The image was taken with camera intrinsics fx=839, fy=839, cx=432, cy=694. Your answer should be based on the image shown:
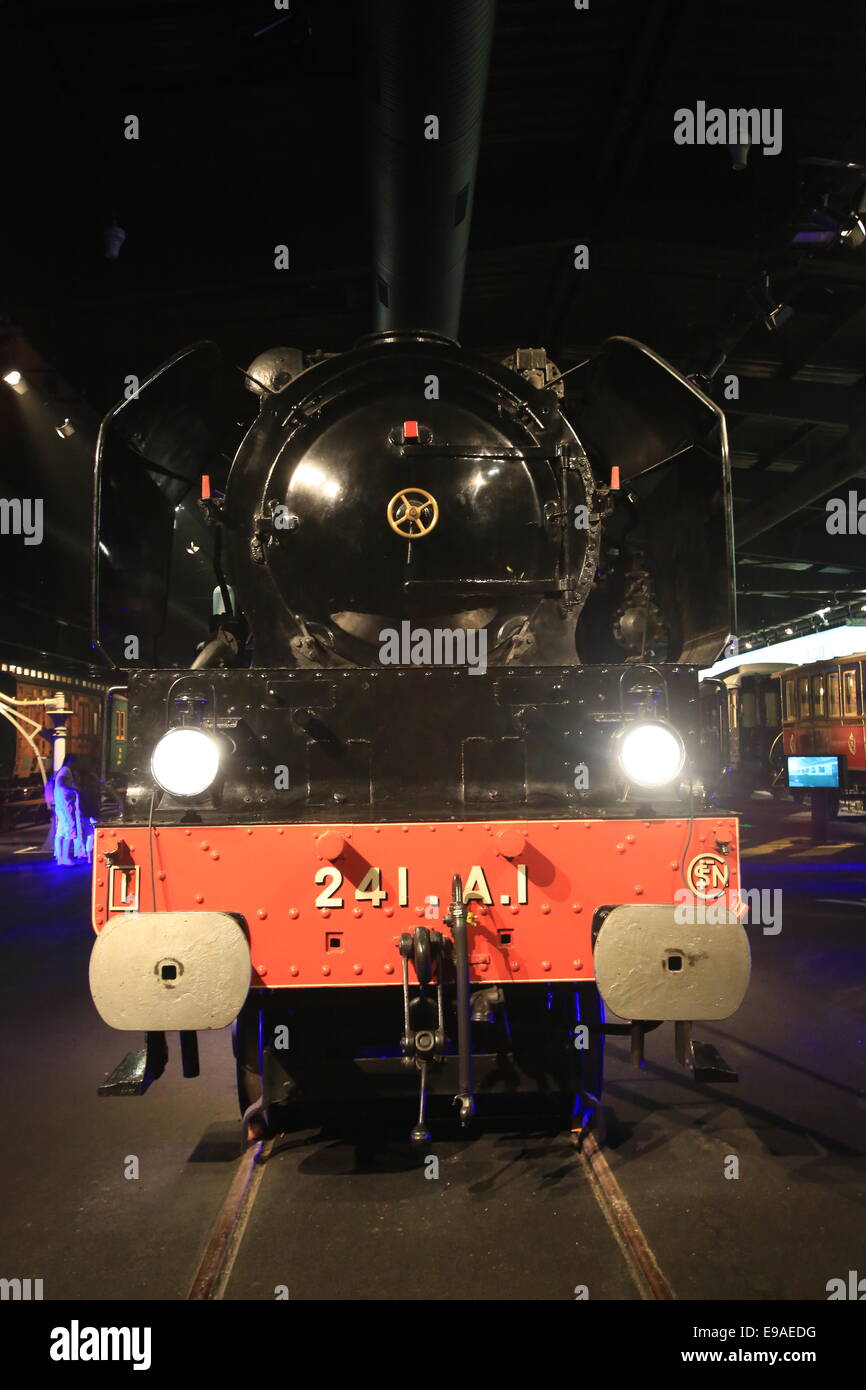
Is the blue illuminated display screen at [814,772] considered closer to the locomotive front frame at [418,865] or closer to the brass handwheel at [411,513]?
the locomotive front frame at [418,865]

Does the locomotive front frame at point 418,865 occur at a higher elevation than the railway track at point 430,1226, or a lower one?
higher

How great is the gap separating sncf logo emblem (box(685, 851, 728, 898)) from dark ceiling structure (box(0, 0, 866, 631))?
2293mm

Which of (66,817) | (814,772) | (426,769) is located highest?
(426,769)

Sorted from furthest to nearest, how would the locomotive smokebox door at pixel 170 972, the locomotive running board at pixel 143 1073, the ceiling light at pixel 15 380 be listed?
1. the ceiling light at pixel 15 380
2. the locomotive running board at pixel 143 1073
3. the locomotive smokebox door at pixel 170 972

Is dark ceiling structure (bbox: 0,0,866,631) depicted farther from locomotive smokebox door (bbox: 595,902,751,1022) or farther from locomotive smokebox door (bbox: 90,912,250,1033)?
locomotive smokebox door (bbox: 90,912,250,1033)

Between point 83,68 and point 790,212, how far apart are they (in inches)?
174

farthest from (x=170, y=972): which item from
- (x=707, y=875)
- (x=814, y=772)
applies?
(x=814, y=772)

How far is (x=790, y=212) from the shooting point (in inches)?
222

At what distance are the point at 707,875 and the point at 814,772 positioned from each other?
9987mm

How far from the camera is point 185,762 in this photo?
2.43 m

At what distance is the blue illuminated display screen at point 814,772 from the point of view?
36.2 feet

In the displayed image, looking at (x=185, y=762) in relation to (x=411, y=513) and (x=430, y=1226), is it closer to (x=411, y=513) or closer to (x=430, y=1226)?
(x=411, y=513)

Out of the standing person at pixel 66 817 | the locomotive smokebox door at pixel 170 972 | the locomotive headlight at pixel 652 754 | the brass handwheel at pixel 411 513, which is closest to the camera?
the locomotive smokebox door at pixel 170 972

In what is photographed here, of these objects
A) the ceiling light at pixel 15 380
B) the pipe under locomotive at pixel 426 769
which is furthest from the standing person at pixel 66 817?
the pipe under locomotive at pixel 426 769
